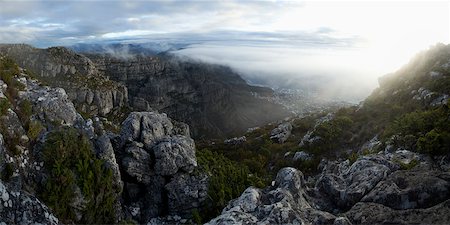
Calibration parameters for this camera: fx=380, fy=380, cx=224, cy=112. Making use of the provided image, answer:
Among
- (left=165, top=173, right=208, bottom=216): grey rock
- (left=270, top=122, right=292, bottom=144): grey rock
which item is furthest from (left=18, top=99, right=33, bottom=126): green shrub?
(left=270, top=122, right=292, bottom=144): grey rock

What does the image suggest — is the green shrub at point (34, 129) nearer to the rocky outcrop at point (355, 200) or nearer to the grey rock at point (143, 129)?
the grey rock at point (143, 129)

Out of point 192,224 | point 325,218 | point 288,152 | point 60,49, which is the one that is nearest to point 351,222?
point 325,218

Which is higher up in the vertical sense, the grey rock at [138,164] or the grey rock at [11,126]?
the grey rock at [11,126]

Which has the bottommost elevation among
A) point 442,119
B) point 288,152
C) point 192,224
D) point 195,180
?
point 288,152

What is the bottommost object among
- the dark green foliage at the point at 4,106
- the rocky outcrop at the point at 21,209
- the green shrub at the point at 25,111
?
the rocky outcrop at the point at 21,209

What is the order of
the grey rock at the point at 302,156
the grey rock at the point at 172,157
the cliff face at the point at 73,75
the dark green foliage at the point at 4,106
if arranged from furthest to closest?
the cliff face at the point at 73,75 < the grey rock at the point at 302,156 < the grey rock at the point at 172,157 < the dark green foliage at the point at 4,106

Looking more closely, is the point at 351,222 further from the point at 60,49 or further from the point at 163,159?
the point at 60,49

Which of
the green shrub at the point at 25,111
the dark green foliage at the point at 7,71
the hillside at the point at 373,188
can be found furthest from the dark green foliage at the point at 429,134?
the dark green foliage at the point at 7,71
